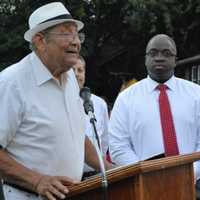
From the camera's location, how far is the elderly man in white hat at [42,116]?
350 cm

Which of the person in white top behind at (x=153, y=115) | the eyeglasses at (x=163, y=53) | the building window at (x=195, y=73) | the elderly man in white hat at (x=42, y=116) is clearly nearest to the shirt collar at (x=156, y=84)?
the person in white top behind at (x=153, y=115)

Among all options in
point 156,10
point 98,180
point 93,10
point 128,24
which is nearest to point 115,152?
point 98,180

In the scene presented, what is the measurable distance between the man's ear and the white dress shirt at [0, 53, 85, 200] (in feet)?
0.22

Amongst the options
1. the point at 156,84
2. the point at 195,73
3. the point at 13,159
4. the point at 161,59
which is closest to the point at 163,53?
the point at 161,59

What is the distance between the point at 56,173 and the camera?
3.63 meters

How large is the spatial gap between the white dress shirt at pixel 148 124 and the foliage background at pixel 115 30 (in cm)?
1128

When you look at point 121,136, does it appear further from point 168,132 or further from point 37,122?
point 37,122

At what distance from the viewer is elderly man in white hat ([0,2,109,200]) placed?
11.5 feet

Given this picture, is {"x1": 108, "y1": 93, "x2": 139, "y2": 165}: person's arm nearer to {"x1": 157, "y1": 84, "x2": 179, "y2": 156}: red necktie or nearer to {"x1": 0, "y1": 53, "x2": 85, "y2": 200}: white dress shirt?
{"x1": 157, "y1": 84, "x2": 179, "y2": 156}: red necktie

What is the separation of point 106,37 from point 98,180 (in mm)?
17270

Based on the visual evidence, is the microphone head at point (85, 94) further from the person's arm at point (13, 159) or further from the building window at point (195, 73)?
the building window at point (195, 73)

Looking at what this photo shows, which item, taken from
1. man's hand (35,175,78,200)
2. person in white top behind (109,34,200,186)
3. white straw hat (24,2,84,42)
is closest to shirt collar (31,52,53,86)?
white straw hat (24,2,84,42)

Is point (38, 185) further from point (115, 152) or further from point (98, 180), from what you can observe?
point (115, 152)

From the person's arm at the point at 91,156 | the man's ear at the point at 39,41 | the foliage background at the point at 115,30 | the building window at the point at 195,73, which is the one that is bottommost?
the person's arm at the point at 91,156
